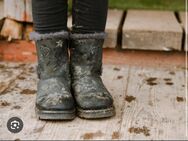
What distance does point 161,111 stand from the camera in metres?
1.40

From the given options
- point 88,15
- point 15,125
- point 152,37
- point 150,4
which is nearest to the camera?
point 15,125

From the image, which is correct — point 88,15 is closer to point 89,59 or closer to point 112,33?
point 89,59

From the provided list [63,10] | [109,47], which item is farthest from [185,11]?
[63,10]

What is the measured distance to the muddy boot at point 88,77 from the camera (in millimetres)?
1295

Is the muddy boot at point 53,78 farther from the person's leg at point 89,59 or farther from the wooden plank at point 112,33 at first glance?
the wooden plank at point 112,33

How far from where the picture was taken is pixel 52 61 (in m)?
1.35

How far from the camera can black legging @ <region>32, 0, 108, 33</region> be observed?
1.31m

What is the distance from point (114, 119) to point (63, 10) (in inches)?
14.0

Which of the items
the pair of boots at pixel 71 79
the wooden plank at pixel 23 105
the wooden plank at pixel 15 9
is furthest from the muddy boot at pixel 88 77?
the wooden plank at pixel 15 9

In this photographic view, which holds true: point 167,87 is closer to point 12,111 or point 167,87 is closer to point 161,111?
point 161,111

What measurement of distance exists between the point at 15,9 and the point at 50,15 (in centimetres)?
64

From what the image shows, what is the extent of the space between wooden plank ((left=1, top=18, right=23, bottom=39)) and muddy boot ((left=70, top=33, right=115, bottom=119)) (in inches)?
24.4

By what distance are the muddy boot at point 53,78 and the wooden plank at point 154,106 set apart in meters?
0.18

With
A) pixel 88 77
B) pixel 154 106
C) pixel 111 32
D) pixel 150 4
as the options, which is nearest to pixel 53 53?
pixel 88 77
